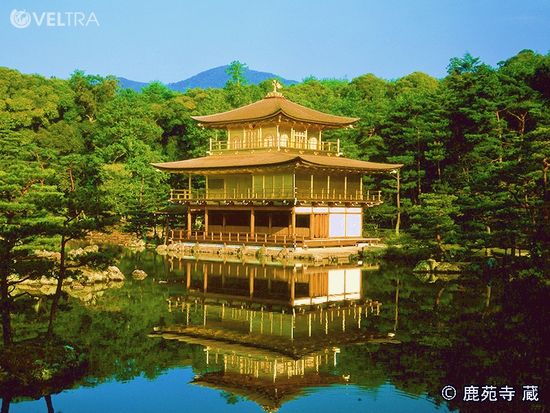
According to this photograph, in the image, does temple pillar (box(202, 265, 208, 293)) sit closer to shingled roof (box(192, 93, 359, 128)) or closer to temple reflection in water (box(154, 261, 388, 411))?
temple reflection in water (box(154, 261, 388, 411))

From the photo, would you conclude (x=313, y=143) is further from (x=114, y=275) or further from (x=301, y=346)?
(x=301, y=346)

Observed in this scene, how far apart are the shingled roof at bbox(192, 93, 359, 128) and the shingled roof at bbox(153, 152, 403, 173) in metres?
2.43

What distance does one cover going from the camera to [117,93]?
85562mm

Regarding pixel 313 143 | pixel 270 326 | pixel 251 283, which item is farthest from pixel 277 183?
pixel 270 326

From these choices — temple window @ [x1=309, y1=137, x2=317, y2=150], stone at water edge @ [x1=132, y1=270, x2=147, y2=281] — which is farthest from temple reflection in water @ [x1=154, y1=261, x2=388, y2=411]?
temple window @ [x1=309, y1=137, x2=317, y2=150]

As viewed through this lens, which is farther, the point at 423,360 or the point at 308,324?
the point at 308,324

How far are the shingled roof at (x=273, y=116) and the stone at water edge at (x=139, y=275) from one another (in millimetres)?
16719

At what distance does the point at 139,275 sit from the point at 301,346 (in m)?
15.1

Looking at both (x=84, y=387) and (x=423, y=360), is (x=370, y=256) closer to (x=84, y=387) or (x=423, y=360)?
(x=423, y=360)

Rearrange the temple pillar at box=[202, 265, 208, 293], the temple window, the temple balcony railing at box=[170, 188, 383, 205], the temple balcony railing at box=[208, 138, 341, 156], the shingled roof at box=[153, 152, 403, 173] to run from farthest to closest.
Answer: the temple window → the temple balcony railing at box=[208, 138, 341, 156] → the shingled roof at box=[153, 152, 403, 173] → the temple balcony railing at box=[170, 188, 383, 205] → the temple pillar at box=[202, 265, 208, 293]

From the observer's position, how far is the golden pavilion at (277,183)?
4153 cm

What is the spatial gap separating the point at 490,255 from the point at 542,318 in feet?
49.9

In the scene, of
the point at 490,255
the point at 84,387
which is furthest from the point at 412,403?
the point at 490,255

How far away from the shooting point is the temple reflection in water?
15430mm
